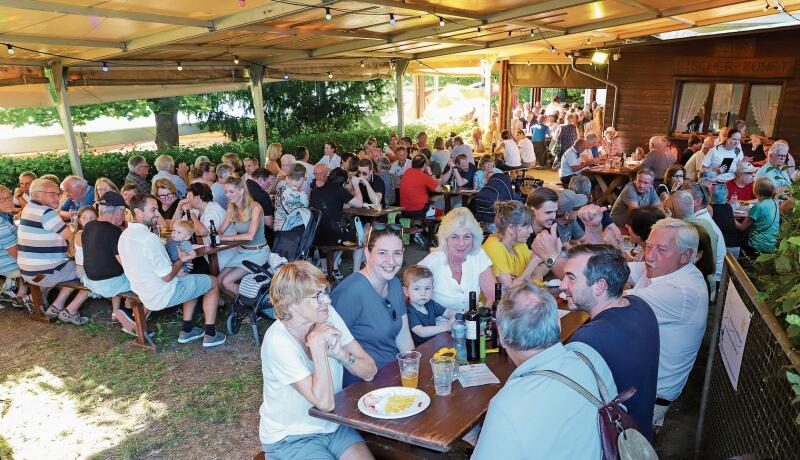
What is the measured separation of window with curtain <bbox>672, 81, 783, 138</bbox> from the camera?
10445 millimetres

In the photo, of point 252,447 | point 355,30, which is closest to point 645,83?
point 355,30

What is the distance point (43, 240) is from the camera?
16.2ft

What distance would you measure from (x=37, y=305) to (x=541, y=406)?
17.7 ft

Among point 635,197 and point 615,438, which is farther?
point 635,197

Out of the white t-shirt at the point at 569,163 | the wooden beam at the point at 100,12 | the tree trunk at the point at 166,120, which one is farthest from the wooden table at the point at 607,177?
the tree trunk at the point at 166,120

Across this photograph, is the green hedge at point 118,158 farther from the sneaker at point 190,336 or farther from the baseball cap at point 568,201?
the baseball cap at point 568,201

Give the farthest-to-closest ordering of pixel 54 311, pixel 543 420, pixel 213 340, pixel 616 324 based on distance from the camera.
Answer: pixel 54 311
pixel 213 340
pixel 616 324
pixel 543 420

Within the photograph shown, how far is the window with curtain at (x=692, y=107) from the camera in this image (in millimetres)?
11258

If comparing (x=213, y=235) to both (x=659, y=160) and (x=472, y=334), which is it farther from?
(x=659, y=160)

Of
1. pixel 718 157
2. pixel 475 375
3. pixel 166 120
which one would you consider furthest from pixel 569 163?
pixel 166 120

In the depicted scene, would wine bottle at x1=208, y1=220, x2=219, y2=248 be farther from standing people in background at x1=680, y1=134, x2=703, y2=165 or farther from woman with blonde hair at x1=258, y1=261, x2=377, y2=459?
standing people in background at x1=680, y1=134, x2=703, y2=165

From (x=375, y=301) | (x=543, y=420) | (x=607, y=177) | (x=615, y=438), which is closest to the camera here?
(x=543, y=420)

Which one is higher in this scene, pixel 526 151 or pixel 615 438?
pixel 615 438

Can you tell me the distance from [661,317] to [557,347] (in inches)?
57.5
